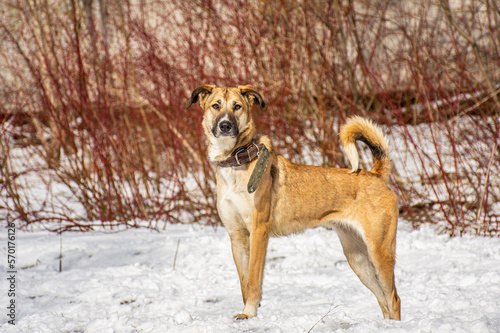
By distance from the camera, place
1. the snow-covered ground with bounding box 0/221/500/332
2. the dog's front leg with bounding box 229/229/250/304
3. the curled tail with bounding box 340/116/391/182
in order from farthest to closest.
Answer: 1. the curled tail with bounding box 340/116/391/182
2. the dog's front leg with bounding box 229/229/250/304
3. the snow-covered ground with bounding box 0/221/500/332

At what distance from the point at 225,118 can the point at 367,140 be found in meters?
1.27

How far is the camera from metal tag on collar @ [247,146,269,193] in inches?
130

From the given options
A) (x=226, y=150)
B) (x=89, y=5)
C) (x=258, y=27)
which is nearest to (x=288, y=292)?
(x=226, y=150)

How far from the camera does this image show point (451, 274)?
164 inches

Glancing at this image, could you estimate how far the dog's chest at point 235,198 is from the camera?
3.36 m

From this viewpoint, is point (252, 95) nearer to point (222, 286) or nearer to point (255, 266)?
point (255, 266)

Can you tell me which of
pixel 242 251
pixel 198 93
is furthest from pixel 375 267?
pixel 198 93

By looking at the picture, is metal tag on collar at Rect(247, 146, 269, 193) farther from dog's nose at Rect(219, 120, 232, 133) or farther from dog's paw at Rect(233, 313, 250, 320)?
dog's paw at Rect(233, 313, 250, 320)

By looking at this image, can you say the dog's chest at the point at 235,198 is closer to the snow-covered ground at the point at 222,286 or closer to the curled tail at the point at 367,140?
the snow-covered ground at the point at 222,286

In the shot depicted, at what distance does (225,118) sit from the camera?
11.2 ft

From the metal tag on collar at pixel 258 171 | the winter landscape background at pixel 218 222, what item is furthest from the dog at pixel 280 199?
the winter landscape background at pixel 218 222

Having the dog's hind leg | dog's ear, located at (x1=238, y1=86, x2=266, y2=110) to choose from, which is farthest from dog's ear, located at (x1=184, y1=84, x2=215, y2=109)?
the dog's hind leg

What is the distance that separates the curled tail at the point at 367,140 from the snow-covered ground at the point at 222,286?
1.13m

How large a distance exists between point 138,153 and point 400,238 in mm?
3914
